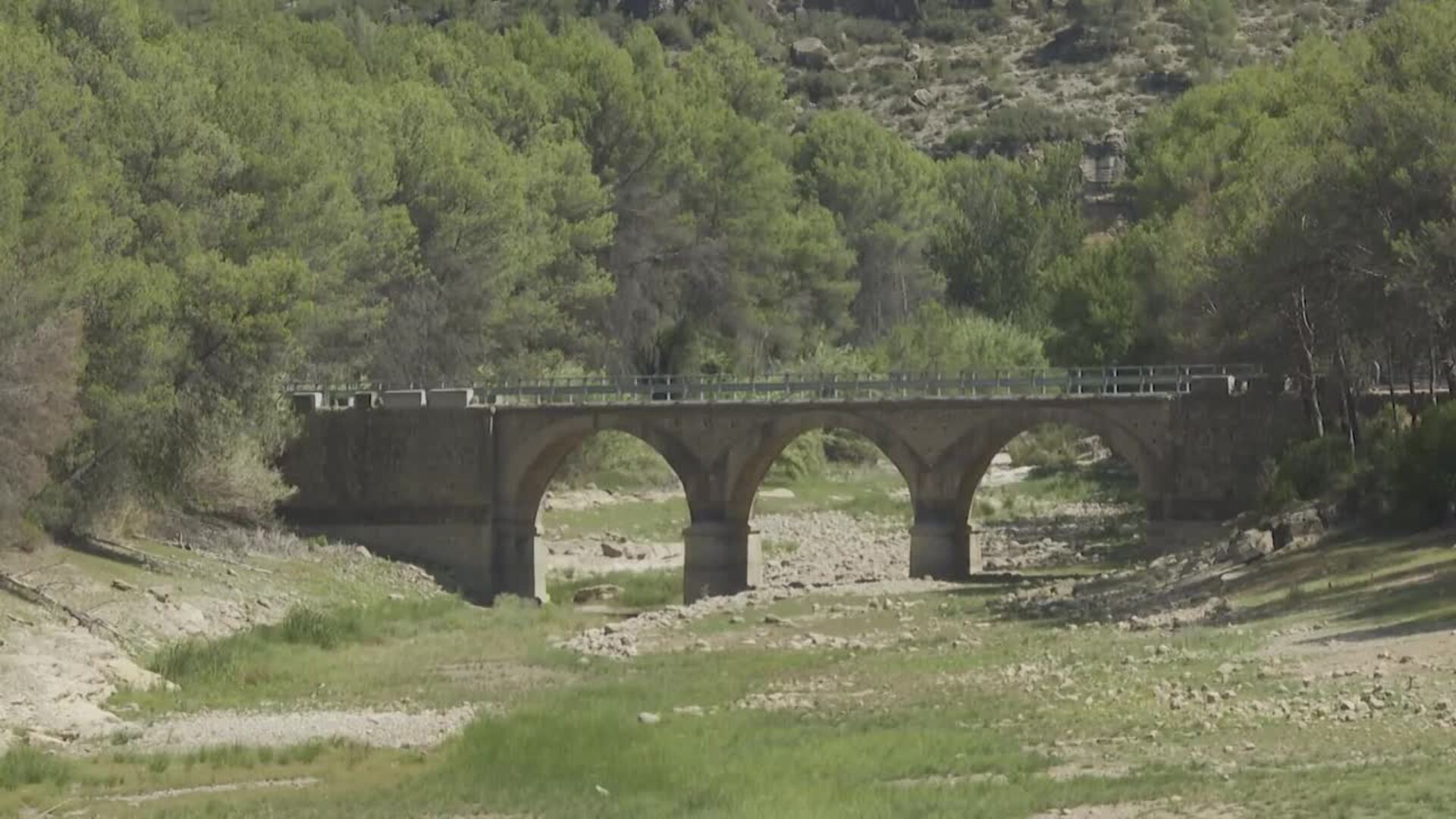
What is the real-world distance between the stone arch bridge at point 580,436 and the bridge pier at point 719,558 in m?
0.05

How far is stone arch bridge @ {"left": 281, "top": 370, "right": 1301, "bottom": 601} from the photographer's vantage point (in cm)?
7944

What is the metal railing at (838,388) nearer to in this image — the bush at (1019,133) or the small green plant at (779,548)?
the small green plant at (779,548)

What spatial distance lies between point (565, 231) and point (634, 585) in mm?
17068

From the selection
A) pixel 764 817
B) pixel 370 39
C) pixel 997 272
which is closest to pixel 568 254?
pixel 370 39

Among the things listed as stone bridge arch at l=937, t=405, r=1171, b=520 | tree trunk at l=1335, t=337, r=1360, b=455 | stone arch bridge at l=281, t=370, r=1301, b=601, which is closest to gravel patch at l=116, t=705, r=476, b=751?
tree trunk at l=1335, t=337, r=1360, b=455

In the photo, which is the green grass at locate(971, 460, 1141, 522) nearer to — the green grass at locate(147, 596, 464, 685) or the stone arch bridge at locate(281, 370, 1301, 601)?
the stone arch bridge at locate(281, 370, 1301, 601)

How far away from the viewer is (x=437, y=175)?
85.6 m

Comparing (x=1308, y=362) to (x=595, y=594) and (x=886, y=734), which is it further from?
(x=886, y=734)

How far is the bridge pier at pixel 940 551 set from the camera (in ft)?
259

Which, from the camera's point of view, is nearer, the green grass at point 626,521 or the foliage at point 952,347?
the green grass at point 626,521

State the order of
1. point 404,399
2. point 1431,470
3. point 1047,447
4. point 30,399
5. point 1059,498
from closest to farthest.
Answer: point 30,399 → point 1431,470 → point 404,399 → point 1059,498 → point 1047,447

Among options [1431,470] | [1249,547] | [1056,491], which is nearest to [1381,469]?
[1249,547]

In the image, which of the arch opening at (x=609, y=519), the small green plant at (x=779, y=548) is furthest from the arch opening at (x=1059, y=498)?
the arch opening at (x=609, y=519)

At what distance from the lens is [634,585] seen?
8262cm
